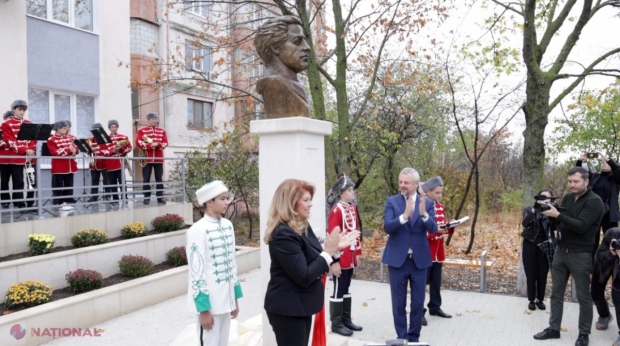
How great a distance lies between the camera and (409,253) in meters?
5.15

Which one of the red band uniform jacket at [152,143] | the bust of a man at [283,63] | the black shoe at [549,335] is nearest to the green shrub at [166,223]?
the red band uniform jacket at [152,143]

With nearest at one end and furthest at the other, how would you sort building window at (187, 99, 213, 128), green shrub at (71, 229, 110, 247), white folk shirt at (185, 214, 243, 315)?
white folk shirt at (185, 214, 243, 315) → green shrub at (71, 229, 110, 247) → building window at (187, 99, 213, 128)

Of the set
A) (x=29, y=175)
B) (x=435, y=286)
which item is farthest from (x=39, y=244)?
(x=435, y=286)

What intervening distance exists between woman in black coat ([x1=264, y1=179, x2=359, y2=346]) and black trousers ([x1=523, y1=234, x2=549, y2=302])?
14.9ft

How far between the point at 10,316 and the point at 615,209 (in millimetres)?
7988

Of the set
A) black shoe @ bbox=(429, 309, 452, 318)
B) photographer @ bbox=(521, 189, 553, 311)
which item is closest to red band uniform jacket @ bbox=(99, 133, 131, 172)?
black shoe @ bbox=(429, 309, 452, 318)

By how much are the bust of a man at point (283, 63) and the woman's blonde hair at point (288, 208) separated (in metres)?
1.84

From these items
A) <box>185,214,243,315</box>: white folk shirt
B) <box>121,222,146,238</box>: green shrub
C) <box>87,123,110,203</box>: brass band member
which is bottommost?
<box>121,222,146,238</box>: green shrub

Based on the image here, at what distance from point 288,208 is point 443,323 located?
13.8 feet

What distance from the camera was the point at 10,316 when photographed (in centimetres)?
545

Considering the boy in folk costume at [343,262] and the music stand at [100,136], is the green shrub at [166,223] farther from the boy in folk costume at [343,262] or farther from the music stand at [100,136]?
the boy in folk costume at [343,262]

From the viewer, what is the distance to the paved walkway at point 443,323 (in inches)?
225

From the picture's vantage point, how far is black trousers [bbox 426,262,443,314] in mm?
6566

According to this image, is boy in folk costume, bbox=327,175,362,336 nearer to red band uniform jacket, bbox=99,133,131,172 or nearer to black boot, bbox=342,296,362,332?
black boot, bbox=342,296,362,332
